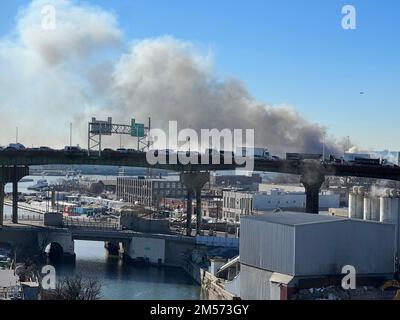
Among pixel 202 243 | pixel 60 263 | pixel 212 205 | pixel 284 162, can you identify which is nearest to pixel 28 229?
pixel 60 263

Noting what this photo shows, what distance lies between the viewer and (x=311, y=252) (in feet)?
38.4

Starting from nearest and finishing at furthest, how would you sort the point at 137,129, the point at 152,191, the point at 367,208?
the point at 367,208, the point at 137,129, the point at 152,191

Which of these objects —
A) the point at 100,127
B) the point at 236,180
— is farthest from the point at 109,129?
the point at 236,180

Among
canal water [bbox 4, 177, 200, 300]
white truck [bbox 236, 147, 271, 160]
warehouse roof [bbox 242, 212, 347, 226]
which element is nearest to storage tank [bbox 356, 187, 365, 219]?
warehouse roof [bbox 242, 212, 347, 226]

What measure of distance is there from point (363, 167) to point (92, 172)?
7768cm

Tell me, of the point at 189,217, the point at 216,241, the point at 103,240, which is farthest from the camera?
the point at 189,217

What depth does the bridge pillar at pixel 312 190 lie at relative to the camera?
21969 mm

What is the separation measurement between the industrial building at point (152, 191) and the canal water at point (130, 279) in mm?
17536

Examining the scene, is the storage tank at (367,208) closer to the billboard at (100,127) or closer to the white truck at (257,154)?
the white truck at (257,154)

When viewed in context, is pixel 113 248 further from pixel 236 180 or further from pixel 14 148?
pixel 236 180

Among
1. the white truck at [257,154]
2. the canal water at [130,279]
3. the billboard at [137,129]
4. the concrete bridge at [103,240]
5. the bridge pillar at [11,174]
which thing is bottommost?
the canal water at [130,279]

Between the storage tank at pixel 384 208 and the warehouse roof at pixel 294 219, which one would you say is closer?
the warehouse roof at pixel 294 219

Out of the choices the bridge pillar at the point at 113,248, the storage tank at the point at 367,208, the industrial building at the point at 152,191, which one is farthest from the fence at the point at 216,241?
the industrial building at the point at 152,191

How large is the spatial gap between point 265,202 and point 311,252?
20.3m
